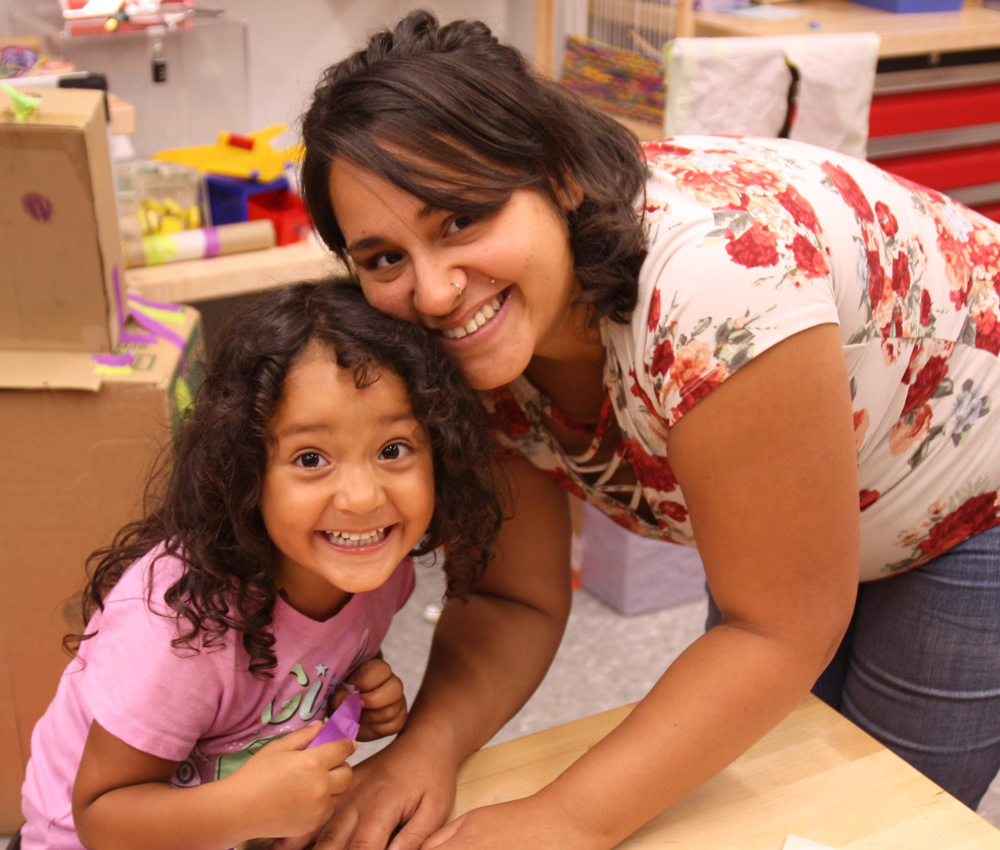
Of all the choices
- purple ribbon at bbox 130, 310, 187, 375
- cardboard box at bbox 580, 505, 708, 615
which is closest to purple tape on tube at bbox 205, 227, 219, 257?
purple ribbon at bbox 130, 310, 187, 375

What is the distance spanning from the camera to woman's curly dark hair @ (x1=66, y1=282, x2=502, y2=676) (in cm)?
90

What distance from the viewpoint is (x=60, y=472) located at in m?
1.51

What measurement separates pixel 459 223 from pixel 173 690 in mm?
453

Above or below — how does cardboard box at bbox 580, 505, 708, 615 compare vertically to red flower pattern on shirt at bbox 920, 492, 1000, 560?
below

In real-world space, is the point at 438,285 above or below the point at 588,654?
above

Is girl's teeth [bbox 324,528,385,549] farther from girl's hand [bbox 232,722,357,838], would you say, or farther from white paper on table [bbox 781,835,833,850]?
white paper on table [bbox 781,835,833,850]

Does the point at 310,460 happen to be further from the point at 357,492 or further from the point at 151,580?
the point at 151,580

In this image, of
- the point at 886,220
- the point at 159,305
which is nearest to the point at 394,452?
the point at 886,220

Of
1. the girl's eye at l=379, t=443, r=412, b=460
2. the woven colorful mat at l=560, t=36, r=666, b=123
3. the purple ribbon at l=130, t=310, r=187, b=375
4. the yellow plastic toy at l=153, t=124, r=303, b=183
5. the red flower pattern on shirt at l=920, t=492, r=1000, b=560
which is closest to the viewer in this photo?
the girl's eye at l=379, t=443, r=412, b=460

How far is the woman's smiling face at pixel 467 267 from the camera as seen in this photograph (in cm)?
85

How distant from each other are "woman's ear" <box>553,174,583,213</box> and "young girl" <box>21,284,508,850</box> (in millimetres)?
168

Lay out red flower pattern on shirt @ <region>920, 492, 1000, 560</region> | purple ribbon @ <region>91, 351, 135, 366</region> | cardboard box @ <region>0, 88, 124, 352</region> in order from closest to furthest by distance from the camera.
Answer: red flower pattern on shirt @ <region>920, 492, 1000, 560</region> < cardboard box @ <region>0, 88, 124, 352</region> < purple ribbon @ <region>91, 351, 135, 366</region>

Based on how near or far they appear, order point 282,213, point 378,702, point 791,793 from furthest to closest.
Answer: point 282,213, point 378,702, point 791,793

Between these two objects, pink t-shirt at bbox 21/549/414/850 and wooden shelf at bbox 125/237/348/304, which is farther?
wooden shelf at bbox 125/237/348/304
